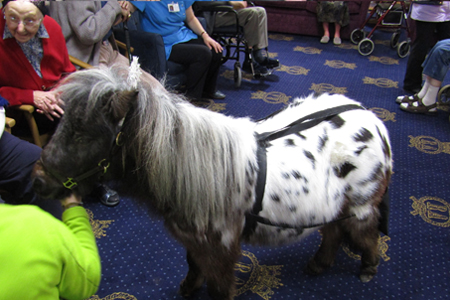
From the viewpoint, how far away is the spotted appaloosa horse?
87cm

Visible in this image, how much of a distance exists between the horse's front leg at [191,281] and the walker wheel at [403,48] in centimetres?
462

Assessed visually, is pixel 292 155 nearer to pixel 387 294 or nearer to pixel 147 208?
pixel 147 208

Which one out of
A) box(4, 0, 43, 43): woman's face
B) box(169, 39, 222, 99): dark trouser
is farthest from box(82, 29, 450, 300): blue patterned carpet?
box(169, 39, 222, 99): dark trouser

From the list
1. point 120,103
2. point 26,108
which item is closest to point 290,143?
point 120,103

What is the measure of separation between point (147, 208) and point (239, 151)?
1.24 feet

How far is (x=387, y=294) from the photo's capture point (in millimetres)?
1521

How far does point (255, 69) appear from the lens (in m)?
3.79

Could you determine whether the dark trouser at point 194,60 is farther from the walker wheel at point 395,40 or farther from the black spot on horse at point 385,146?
the walker wheel at point 395,40

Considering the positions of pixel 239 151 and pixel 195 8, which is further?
pixel 195 8

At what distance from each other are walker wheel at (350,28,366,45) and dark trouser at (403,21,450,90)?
1.84 metres

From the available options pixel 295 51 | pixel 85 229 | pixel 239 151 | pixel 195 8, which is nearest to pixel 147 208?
pixel 85 229

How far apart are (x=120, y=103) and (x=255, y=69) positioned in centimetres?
317

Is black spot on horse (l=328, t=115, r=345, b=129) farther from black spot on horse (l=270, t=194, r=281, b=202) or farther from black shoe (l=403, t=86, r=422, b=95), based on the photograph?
black shoe (l=403, t=86, r=422, b=95)

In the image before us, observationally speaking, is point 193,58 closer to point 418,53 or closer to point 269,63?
point 269,63
